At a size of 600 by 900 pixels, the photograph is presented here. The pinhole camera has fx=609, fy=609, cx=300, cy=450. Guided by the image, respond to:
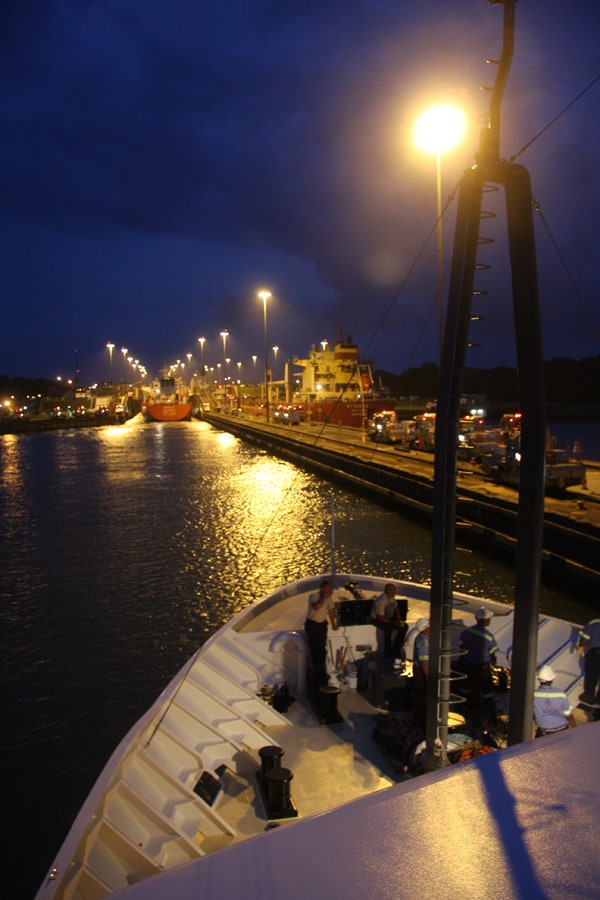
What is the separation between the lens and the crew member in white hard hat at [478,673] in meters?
6.91

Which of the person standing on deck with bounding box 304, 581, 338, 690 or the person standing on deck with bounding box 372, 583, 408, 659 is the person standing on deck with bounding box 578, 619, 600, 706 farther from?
the person standing on deck with bounding box 304, 581, 338, 690

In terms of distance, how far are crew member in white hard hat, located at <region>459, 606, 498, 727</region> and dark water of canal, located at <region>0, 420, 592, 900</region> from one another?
5756 mm

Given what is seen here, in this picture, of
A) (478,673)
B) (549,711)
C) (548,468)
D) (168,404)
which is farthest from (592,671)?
(168,404)

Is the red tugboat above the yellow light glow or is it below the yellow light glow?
below

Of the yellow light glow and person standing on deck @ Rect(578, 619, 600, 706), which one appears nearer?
person standing on deck @ Rect(578, 619, 600, 706)

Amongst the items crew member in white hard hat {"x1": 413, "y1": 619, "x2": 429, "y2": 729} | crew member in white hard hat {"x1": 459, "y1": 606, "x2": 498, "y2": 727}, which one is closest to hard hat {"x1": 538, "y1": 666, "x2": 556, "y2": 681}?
crew member in white hard hat {"x1": 459, "y1": 606, "x2": 498, "y2": 727}

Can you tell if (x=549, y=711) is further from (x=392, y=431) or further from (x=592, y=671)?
(x=392, y=431)

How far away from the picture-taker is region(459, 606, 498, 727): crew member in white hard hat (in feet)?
22.7

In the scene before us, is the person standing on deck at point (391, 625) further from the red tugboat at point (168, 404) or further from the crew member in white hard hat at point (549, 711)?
the red tugboat at point (168, 404)

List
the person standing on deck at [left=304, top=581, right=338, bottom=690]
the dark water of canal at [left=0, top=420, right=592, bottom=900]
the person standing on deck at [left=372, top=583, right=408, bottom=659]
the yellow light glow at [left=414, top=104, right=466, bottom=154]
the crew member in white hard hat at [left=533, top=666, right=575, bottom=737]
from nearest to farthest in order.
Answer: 1. the crew member in white hard hat at [left=533, top=666, right=575, bottom=737]
2. the person standing on deck at [left=304, top=581, right=338, bottom=690]
3. the person standing on deck at [left=372, top=583, right=408, bottom=659]
4. the dark water of canal at [left=0, top=420, right=592, bottom=900]
5. the yellow light glow at [left=414, top=104, right=466, bottom=154]

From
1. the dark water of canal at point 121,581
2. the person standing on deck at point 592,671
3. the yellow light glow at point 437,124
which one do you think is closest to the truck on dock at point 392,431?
the dark water of canal at point 121,581

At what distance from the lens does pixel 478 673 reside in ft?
22.9

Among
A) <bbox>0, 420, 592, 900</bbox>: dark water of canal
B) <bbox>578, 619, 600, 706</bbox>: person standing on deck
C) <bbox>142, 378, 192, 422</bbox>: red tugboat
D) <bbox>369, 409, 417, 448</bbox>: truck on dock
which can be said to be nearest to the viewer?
<bbox>578, 619, 600, 706</bbox>: person standing on deck

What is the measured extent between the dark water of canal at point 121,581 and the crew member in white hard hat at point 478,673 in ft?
18.9
